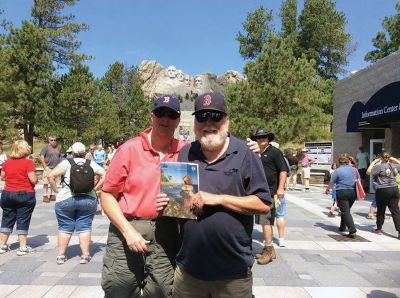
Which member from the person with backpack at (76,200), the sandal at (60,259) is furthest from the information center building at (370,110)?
the sandal at (60,259)

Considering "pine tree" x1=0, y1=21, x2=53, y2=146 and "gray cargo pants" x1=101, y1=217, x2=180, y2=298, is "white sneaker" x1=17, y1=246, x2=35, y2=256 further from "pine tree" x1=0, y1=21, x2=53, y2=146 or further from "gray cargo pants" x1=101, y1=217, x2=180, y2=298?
"pine tree" x1=0, y1=21, x2=53, y2=146

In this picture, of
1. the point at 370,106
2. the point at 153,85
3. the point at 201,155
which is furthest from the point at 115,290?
the point at 153,85

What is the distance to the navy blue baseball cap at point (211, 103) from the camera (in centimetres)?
238

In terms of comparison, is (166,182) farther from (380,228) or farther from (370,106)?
(370,106)

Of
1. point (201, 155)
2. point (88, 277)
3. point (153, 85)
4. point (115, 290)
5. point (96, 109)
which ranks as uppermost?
point (153, 85)

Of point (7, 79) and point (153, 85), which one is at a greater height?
point (153, 85)

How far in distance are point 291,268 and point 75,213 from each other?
9.91ft

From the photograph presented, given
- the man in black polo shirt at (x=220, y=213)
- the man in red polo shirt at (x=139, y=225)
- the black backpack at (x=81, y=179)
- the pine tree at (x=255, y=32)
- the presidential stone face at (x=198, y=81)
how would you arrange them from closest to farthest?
the man in black polo shirt at (x=220, y=213), the man in red polo shirt at (x=139, y=225), the black backpack at (x=81, y=179), the pine tree at (x=255, y=32), the presidential stone face at (x=198, y=81)

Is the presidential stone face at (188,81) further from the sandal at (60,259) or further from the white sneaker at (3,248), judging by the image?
the sandal at (60,259)

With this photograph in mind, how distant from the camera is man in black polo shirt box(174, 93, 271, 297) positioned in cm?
231

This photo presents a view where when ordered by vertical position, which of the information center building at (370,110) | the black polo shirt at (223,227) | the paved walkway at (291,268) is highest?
the information center building at (370,110)

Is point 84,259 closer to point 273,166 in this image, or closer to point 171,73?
point 273,166

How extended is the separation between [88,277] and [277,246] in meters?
3.30

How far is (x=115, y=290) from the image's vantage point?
2590 millimetres
